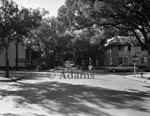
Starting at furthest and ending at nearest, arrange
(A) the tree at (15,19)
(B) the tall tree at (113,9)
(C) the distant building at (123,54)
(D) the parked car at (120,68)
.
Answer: (C) the distant building at (123,54), (D) the parked car at (120,68), (A) the tree at (15,19), (B) the tall tree at (113,9)

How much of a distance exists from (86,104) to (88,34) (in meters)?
19.6

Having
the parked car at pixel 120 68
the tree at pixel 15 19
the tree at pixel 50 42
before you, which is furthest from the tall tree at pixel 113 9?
the tree at pixel 50 42

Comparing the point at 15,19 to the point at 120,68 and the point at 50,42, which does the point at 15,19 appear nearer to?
the point at 120,68

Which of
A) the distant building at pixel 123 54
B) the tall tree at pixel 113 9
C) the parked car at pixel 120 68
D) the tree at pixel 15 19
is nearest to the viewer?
the tall tree at pixel 113 9

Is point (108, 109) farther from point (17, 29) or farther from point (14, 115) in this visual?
point (17, 29)

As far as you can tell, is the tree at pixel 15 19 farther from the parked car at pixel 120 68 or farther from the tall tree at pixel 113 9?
the parked car at pixel 120 68

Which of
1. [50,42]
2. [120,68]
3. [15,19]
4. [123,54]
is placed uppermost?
[50,42]

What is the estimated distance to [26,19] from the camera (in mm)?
24656

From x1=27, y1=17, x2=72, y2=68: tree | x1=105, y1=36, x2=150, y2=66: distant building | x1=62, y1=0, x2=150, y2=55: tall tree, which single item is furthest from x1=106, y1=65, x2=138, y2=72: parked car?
x1=62, y1=0, x2=150, y2=55: tall tree

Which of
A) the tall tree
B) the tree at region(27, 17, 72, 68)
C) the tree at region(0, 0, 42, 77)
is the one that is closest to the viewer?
the tall tree

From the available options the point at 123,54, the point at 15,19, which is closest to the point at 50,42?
the point at 123,54

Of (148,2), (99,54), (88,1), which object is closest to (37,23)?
(88,1)

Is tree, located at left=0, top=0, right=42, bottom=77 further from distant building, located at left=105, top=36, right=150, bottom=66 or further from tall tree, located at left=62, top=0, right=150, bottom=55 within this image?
distant building, located at left=105, top=36, right=150, bottom=66

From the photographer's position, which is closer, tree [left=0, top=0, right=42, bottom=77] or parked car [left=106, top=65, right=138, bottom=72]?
tree [left=0, top=0, right=42, bottom=77]
